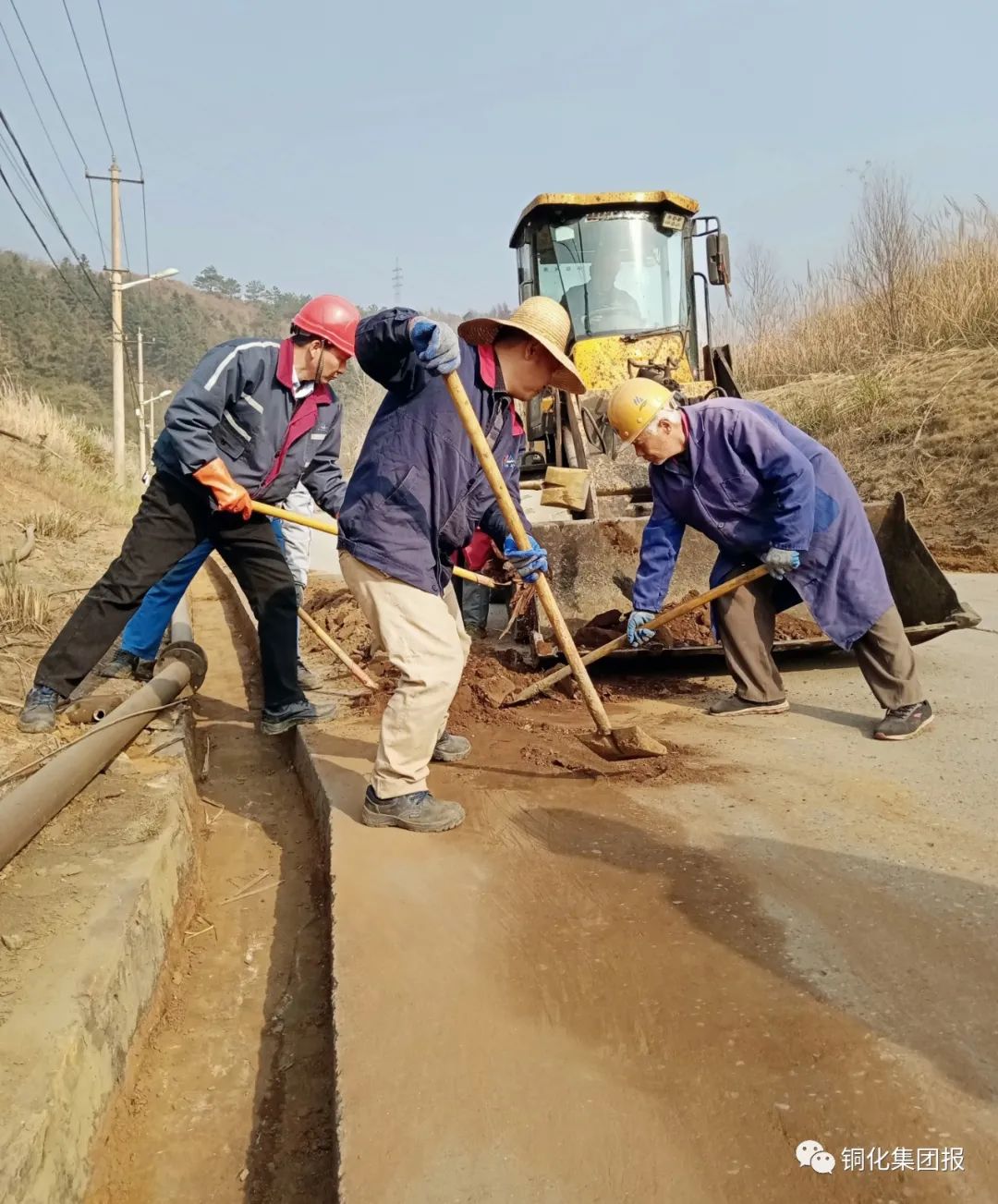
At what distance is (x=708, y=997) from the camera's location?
211cm

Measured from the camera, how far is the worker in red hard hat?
3.84 meters

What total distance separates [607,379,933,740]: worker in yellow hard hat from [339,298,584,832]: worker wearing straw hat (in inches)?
45.3

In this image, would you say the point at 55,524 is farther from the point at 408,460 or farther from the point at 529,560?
the point at 408,460

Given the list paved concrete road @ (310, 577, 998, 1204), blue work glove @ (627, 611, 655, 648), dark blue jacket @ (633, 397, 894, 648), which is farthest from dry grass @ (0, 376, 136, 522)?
paved concrete road @ (310, 577, 998, 1204)

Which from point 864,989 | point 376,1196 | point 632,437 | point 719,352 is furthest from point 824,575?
point 719,352

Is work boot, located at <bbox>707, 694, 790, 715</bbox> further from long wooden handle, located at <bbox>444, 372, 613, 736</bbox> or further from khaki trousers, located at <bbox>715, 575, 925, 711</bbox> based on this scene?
long wooden handle, located at <bbox>444, 372, 613, 736</bbox>

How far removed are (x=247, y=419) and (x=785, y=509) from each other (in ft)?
7.89

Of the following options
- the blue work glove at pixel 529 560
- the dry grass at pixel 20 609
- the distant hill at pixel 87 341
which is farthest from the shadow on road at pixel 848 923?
the distant hill at pixel 87 341

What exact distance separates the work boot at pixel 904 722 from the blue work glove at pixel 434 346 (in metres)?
2.46

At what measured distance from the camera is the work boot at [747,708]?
14.4ft

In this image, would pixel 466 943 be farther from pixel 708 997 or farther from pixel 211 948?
pixel 211 948

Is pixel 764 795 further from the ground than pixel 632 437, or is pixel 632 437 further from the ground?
pixel 632 437

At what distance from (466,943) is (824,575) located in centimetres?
250

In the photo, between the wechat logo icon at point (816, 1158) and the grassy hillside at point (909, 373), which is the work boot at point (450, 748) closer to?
the wechat logo icon at point (816, 1158)
